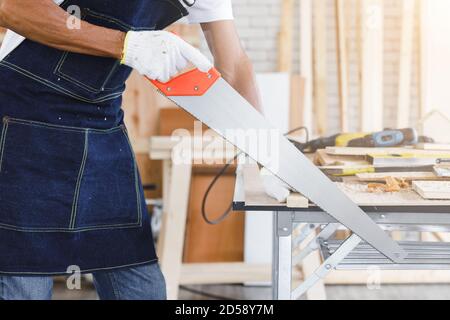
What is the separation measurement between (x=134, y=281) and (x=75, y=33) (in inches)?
24.6

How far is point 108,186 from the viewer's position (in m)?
1.56

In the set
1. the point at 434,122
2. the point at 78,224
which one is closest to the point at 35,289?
the point at 78,224

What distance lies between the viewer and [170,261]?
3.18 meters

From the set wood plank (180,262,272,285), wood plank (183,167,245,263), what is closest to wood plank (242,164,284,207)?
wood plank (180,262,272,285)

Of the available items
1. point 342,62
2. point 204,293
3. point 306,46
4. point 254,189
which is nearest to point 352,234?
point 254,189

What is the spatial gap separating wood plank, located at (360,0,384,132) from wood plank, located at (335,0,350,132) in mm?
99

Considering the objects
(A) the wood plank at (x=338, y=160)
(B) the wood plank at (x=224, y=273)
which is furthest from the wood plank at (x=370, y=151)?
(B) the wood plank at (x=224, y=273)

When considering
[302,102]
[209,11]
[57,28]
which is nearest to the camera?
[57,28]

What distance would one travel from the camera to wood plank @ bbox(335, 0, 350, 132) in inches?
149

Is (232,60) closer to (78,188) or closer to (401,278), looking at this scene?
(78,188)

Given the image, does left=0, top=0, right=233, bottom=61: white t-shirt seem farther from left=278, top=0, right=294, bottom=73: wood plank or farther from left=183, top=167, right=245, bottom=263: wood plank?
left=278, top=0, right=294, bottom=73: wood plank

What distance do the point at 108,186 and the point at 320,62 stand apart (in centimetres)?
259

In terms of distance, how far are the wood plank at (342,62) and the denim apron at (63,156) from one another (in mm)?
2376

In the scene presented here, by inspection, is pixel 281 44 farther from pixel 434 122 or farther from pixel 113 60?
pixel 113 60
